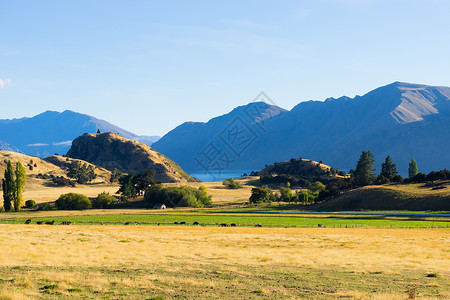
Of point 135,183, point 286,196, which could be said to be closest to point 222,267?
point 135,183

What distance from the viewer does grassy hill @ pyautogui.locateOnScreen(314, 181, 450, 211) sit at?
12150cm

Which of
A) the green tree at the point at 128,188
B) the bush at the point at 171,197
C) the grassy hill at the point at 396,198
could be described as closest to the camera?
the grassy hill at the point at 396,198

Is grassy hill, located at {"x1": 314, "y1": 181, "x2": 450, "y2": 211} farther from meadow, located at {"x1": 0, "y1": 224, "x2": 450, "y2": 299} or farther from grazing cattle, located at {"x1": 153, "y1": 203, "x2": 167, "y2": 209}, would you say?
meadow, located at {"x1": 0, "y1": 224, "x2": 450, "y2": 299}

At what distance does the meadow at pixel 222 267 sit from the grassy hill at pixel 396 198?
65577mm

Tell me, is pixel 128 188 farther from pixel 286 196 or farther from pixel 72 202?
pixel 286 196

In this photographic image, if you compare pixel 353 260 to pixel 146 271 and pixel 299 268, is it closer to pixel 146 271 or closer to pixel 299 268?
pixel 299 268

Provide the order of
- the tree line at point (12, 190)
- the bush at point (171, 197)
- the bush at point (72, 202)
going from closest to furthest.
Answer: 1. the tree line at point (12, 190)
2. the bush at point (72, 202)
3. the bush at point (171, 197)

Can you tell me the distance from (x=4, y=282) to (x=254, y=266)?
63.6ft

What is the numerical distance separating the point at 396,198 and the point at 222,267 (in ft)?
361

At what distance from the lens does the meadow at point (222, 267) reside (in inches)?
946

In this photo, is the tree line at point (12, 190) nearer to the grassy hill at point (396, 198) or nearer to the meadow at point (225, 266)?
the meadow at point (225, 266)

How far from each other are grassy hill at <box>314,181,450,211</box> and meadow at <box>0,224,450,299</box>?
6558 cm

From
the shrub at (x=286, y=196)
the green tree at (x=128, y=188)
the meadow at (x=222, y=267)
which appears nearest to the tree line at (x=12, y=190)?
the green tree at (x=128, y=188)

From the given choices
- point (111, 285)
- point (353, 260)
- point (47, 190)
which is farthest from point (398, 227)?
point (47, 190)
